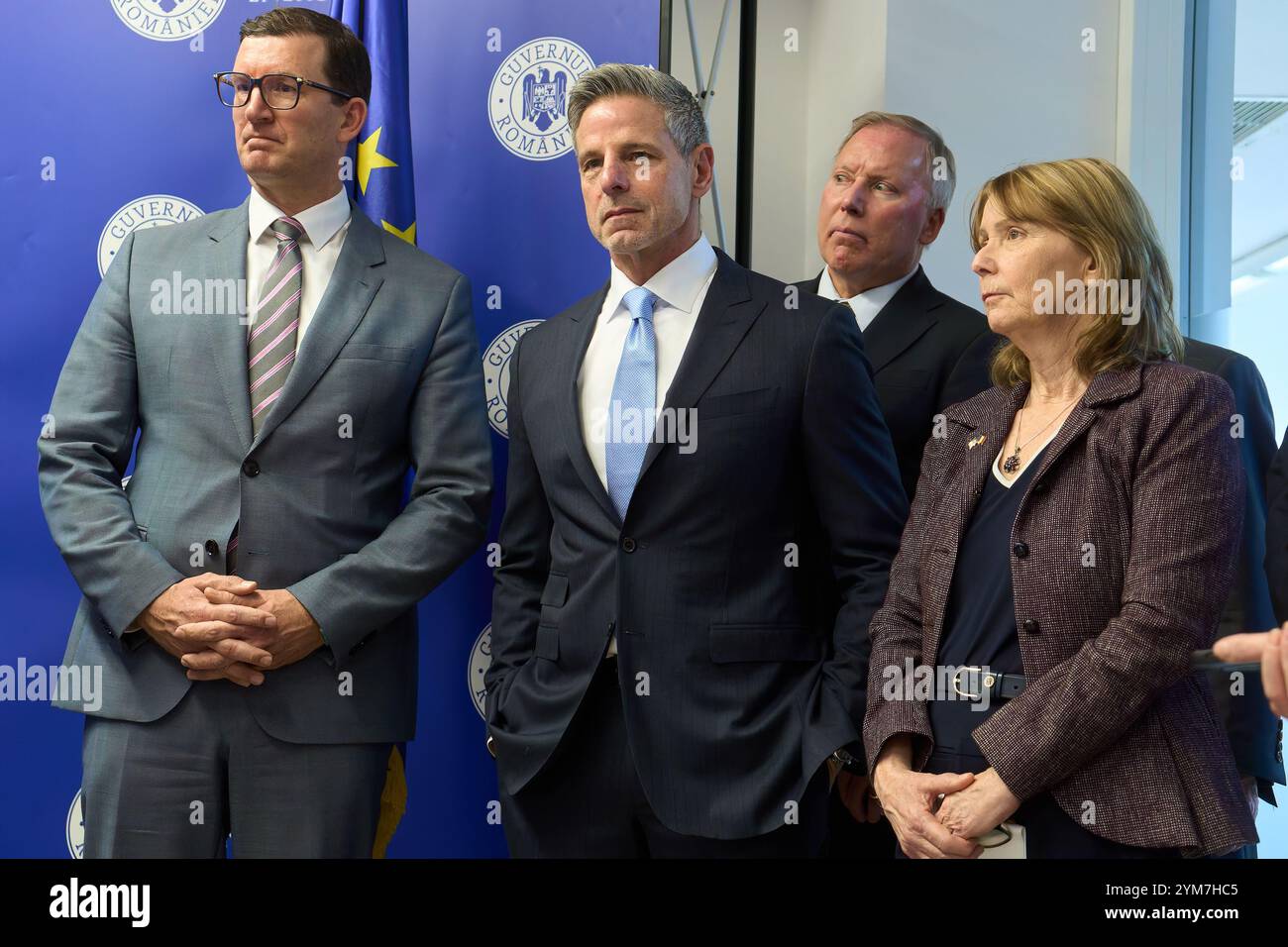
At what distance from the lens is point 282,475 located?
2.63 meters

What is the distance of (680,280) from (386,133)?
909mm

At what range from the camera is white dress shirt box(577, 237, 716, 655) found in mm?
2588

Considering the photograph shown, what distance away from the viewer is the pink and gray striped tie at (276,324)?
2689mm

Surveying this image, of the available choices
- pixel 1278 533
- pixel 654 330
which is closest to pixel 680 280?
pixel 654 330

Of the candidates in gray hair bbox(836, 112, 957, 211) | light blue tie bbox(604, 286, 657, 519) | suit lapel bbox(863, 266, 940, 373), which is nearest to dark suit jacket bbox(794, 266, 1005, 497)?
suit lapel bbox(863, 266, 940, 373)

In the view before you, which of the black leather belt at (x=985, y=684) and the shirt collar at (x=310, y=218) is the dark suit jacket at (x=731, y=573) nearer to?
the black leather belt at (x=985, y=684)

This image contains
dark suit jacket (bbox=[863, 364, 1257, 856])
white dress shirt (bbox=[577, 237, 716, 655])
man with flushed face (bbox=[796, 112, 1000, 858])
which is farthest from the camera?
man with flushed face (bbox=[796, 112, 1000, 858])

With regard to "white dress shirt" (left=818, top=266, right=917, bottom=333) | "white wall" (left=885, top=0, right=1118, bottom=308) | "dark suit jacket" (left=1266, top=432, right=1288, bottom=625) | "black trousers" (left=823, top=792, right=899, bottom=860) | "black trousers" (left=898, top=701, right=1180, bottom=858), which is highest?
"white wall" (left=885, top=0, right=1118, bottom=308)

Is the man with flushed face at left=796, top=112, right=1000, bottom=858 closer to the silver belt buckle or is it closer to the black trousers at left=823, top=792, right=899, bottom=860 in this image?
A: the black trousers at left=823, top=792, right=899, bottom=860

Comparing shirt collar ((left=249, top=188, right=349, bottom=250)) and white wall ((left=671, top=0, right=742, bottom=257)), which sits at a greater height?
white wall ((left=671, top=0, right=742, bottom=257))

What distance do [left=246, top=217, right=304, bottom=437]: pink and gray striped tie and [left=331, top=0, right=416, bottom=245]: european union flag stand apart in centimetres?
33

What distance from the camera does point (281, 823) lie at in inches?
100

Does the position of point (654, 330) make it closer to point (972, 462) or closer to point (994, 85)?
point (972, 462)
